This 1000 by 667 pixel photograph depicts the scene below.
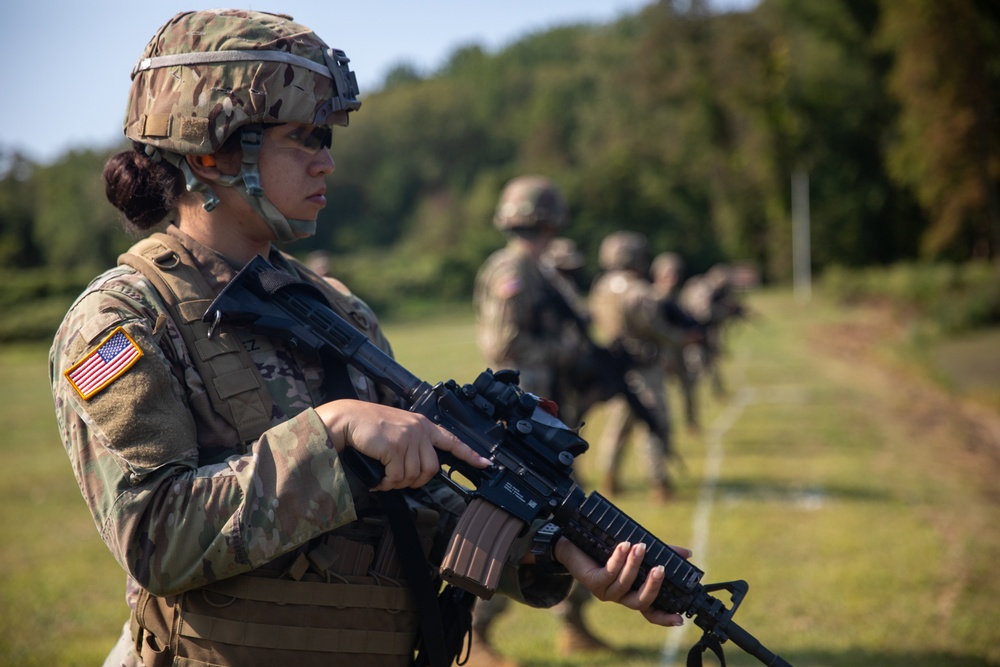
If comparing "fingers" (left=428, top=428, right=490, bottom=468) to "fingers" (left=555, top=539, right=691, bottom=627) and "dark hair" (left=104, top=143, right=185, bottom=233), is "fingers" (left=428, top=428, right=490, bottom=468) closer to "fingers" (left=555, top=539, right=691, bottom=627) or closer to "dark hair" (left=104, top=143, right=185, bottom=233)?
"fingers" (left=555, top=539, right=691, bottom=627)

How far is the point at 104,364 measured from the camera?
6.12 ft

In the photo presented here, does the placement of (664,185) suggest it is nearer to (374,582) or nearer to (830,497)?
(830,497)

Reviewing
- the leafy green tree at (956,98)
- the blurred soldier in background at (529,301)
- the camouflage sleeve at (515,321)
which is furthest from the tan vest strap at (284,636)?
the leafy green tree at (956,98)

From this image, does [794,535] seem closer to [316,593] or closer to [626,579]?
[626,579]

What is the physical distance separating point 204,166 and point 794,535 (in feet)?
22.7

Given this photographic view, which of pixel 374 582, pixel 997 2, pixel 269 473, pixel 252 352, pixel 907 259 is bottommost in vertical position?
pixel 374 582

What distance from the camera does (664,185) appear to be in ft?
183

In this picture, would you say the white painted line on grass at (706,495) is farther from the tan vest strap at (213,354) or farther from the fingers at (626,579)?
the tan vest strap at (213,354)

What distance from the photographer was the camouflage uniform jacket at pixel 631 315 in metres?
10.2

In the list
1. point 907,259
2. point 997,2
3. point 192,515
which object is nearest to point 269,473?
point 192,515

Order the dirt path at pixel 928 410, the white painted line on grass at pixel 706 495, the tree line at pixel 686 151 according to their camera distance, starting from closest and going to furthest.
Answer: the white painted line on grass at pixel 706 495
the dirt path at pixel 928 410
the tree line at pixel 686 151

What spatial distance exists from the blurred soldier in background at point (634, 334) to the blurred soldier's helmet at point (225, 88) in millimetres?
7187

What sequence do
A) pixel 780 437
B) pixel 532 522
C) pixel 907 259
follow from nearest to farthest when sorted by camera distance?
pixel 532 522
pixel 780 437
pixel 907 259

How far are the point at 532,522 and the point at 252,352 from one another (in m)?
0.74
